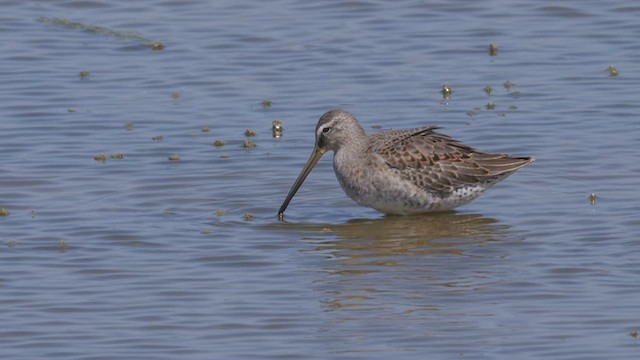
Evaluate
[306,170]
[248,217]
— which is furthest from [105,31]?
[248,217]

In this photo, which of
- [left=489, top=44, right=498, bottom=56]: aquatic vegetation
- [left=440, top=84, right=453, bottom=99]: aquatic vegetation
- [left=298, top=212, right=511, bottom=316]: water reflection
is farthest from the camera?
[left=489, top=44, right=498, bottom=56]: aquatic vegetation

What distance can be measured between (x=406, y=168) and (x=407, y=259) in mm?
1514

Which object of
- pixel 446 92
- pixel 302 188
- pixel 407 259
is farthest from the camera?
pixel 446 92

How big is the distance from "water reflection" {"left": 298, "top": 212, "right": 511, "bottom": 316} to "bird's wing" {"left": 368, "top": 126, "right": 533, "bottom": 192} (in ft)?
1.09

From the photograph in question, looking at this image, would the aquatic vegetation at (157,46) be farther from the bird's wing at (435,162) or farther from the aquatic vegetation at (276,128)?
the bird's wing at (435,162)

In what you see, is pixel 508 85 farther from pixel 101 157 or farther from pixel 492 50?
pixel 101 157

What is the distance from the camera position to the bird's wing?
13016 mm

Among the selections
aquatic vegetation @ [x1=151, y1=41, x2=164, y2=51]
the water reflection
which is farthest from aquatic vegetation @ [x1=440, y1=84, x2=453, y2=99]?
aquatic vegetation @ [x1=151, y1=41, x2=164, y2=51]

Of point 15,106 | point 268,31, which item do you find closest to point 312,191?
point 15,106

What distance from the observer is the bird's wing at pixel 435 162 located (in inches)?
512

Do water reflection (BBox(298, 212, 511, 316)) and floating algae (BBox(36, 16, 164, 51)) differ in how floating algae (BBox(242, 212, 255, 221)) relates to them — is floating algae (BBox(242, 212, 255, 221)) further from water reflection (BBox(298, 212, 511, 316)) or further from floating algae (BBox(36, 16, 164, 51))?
floating algae (BBox(36, 16, 164, 51))

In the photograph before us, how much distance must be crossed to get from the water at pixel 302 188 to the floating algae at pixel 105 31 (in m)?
0.06

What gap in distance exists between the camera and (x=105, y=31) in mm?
18734

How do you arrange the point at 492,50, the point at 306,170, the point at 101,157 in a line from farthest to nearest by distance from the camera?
the point at 492,50 < the point at 101,157 < the point at 306,170
